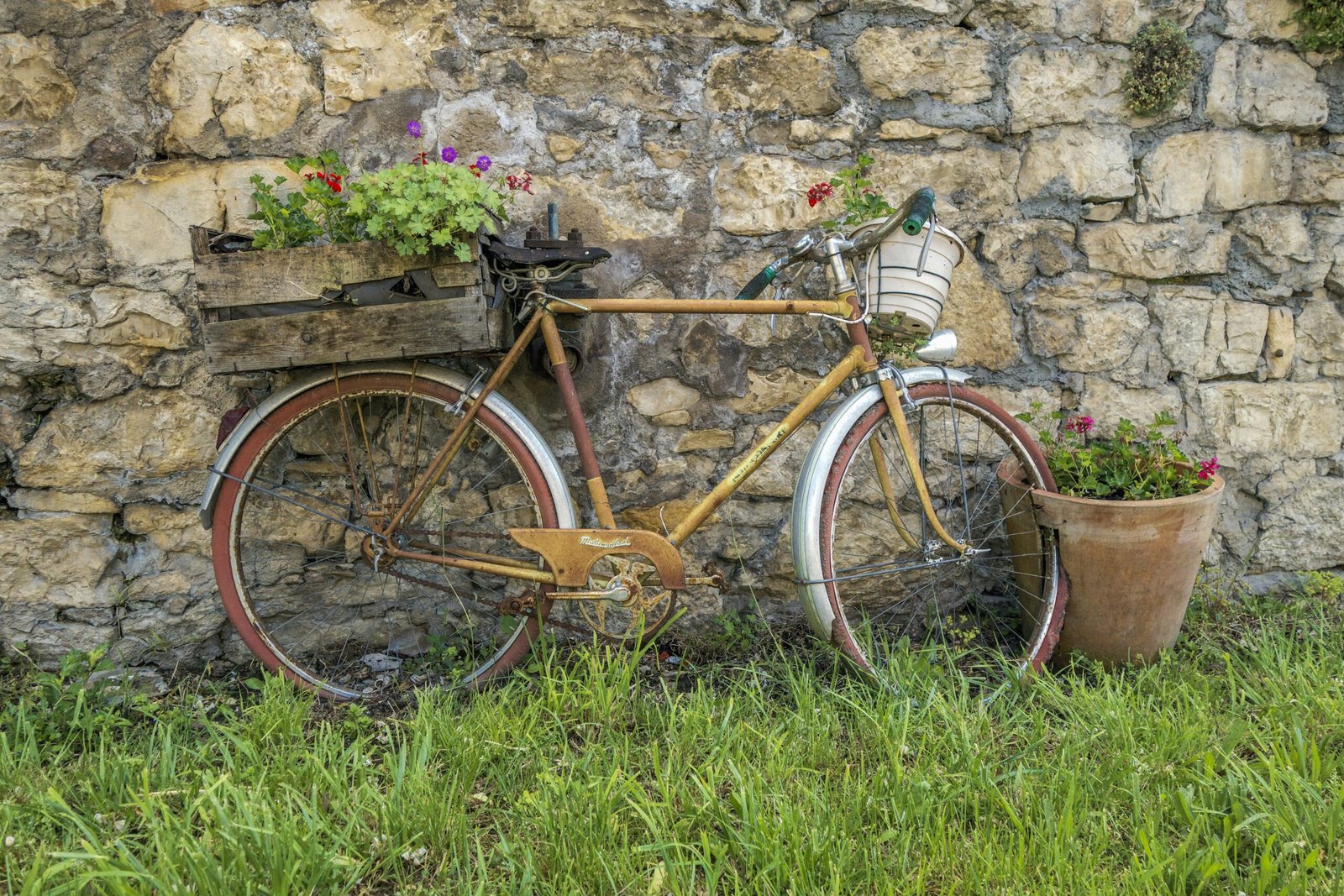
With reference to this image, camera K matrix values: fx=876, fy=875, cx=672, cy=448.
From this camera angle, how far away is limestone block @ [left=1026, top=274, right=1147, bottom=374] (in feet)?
9.77

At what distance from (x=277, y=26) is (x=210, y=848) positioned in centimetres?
218

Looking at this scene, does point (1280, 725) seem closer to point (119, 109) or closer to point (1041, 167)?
point (1041, 167)

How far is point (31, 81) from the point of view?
2.43 metres

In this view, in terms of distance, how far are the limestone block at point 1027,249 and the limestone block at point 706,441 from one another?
1065 millimetres

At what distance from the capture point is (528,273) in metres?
2.40

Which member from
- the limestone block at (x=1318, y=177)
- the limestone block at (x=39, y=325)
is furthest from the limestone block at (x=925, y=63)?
the limestone block at (x=39, y=325)

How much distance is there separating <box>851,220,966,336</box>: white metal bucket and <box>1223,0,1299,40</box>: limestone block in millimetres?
1340

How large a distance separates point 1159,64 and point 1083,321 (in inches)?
33.2

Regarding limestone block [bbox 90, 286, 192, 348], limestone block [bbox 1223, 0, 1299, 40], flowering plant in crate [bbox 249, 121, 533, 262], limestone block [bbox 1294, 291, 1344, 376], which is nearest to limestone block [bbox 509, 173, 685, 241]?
flowering plant in crate [bbox 249, 121, 533, 262]

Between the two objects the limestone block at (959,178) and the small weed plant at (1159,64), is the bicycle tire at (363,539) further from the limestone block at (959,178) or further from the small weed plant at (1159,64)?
the small weed plant at (1159,64)

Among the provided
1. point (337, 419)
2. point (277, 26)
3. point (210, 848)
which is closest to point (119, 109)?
point (277, 26)

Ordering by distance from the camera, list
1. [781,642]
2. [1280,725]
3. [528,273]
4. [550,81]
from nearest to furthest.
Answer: [1280,725]
[528,273]
[550,81]
[781,642]

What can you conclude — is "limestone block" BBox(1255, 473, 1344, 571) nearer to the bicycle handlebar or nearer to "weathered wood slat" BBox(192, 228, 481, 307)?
the bicycle handlebar

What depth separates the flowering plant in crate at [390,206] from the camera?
2.17 m
